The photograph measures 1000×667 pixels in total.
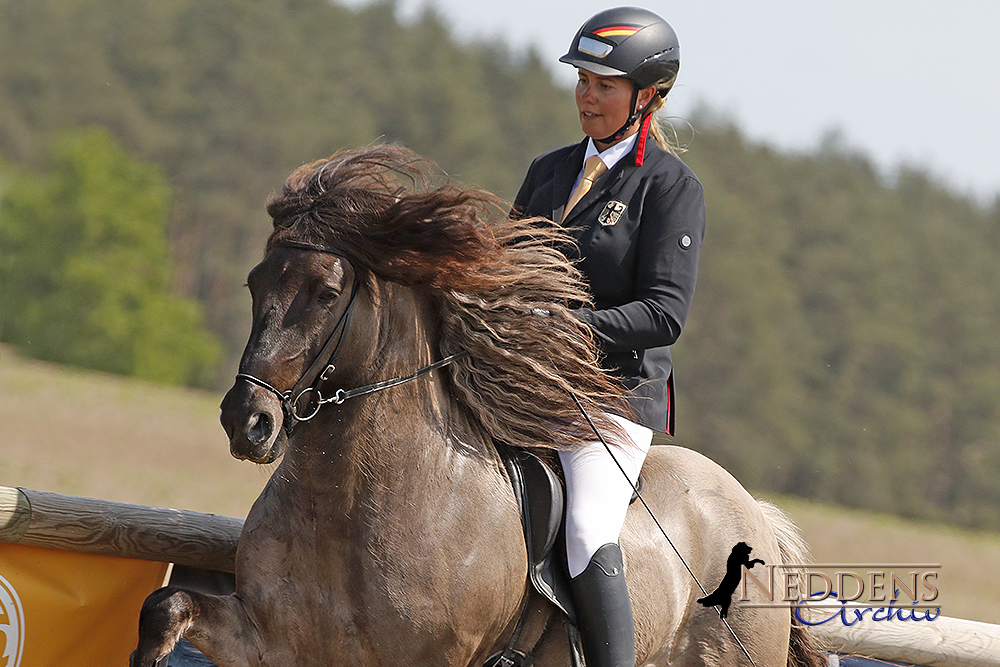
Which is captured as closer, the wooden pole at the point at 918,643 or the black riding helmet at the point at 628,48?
the black riding helmet at the point at 628,48

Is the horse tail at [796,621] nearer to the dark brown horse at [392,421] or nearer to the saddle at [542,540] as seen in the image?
the dark brown horse at [392,421]

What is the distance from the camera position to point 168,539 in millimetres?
4262

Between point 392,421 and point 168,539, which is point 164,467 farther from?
point 392,421

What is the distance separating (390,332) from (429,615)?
92cm

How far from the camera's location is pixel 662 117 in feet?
15.1

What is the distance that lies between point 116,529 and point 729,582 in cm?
239

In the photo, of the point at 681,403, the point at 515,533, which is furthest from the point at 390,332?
the point at 681,403

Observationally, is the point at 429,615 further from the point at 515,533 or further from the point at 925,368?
the point at 925,368

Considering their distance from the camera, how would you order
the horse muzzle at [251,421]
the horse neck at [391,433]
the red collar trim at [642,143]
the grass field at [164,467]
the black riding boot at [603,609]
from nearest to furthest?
the horse muzzle at [251,421]
the horse neck at [391,433]
the black riding boot at [603,609]
the red collar trim at [642,143]
the grass field at [164,467]

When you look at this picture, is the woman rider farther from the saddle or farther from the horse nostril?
the horse nostril

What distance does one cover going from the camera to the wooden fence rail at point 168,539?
385cm

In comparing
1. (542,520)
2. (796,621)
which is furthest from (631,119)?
(796,621)

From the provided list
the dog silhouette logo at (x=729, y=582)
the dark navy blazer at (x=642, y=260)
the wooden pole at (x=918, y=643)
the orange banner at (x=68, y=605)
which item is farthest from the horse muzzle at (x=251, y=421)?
the wooden pole at (x=918, y=643)

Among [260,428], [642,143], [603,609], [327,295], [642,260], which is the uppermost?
[642,143]
